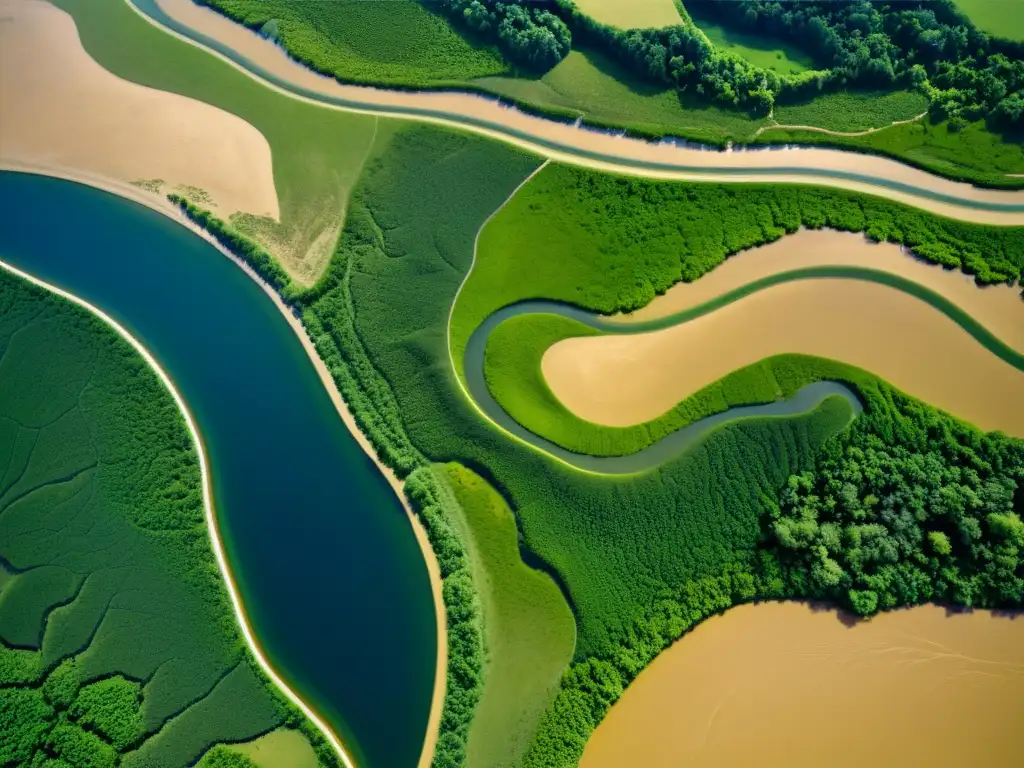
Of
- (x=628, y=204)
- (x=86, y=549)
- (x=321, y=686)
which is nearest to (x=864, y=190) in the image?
(x=628, y=204)

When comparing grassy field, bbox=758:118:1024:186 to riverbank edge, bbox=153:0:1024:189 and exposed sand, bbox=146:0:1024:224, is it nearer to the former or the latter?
riverbank edge, bbox=153:0:1024:189

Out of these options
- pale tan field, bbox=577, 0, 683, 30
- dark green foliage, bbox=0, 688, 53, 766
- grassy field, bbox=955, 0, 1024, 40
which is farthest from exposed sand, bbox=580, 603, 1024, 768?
pale tan field, bbox=577, 0, 683, 30

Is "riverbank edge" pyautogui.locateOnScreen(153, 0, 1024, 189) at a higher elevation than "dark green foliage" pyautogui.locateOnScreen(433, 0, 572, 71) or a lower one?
lower

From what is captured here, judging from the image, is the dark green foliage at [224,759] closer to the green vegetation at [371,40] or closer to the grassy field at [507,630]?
the grassy field at [507,630]

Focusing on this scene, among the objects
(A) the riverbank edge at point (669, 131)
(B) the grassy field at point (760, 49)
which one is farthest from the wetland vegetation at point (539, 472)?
(B) the grassy field at point (760, 49)

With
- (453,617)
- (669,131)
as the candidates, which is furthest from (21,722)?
(669,131)

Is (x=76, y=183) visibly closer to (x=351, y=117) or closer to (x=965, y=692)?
(x=351, y=117)
